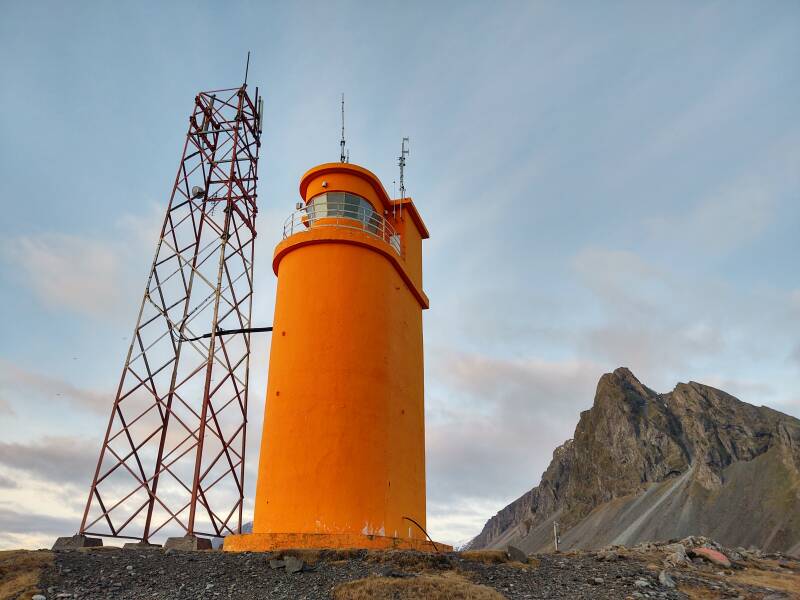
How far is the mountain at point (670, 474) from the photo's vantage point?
276ft

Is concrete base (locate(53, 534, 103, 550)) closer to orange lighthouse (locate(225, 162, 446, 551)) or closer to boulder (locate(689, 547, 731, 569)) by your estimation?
orange lighthouse (locate(225, 162, 446, 551))

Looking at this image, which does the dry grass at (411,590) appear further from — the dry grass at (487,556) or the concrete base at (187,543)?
the concrete base at (187,543)

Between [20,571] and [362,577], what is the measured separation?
6626 millimetres

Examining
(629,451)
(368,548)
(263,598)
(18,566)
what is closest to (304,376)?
(368,548)

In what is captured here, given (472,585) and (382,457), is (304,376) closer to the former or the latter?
(382,457)

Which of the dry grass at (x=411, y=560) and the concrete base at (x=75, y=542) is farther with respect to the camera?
the concrete base at (x=75, y=542)

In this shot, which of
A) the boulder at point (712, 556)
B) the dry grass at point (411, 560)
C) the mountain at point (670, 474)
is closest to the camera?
the dry grass at point (411, 560)

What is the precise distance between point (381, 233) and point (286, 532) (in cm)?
989

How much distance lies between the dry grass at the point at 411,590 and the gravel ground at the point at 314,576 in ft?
1.42

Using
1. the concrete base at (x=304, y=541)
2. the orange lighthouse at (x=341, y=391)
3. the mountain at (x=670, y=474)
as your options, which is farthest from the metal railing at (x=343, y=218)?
the mountain at (x=670, y=474)

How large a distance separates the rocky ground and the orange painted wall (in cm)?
216

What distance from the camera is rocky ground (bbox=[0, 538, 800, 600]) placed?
33.8ft

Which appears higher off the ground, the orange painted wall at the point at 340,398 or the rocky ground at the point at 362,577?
the orange painted wall at the point at 340,398

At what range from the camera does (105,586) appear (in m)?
10.6
